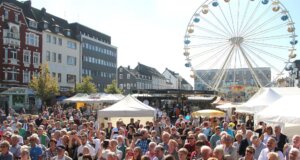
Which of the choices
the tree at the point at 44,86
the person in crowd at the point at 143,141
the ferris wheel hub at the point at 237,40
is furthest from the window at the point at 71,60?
the person in crowd at the point at 143,141

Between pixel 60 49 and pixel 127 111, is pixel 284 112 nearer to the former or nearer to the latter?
pixel 127 111

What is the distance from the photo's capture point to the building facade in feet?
236

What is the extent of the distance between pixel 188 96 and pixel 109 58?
3490 centimetres

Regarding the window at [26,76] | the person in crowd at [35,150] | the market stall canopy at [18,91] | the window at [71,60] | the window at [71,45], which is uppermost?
the window at [71,45]

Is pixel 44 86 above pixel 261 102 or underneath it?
above

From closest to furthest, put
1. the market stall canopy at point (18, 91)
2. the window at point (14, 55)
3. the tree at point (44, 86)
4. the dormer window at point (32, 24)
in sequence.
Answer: the market stall canopy at point (18, 91) < the tree at point (44, 86) < the window at point (14, 55) < the dormer window at point (32, 24)

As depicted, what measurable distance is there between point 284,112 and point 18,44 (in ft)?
149

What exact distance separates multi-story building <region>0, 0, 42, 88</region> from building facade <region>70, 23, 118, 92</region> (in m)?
13.2

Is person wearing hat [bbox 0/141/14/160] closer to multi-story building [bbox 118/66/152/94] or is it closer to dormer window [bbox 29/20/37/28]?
dormer window [bbox 29/20/37/28]

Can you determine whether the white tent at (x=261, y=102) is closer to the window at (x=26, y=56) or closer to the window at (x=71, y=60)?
the window at (x=26, y=56)

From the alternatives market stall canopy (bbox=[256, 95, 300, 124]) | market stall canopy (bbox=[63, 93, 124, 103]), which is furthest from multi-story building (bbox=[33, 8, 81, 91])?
market stall canopy (bbox=[256, 95, 300, 124])

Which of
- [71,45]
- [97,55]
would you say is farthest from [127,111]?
[97,55]

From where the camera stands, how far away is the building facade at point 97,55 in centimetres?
7181

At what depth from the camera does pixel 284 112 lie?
1184 centimetres
